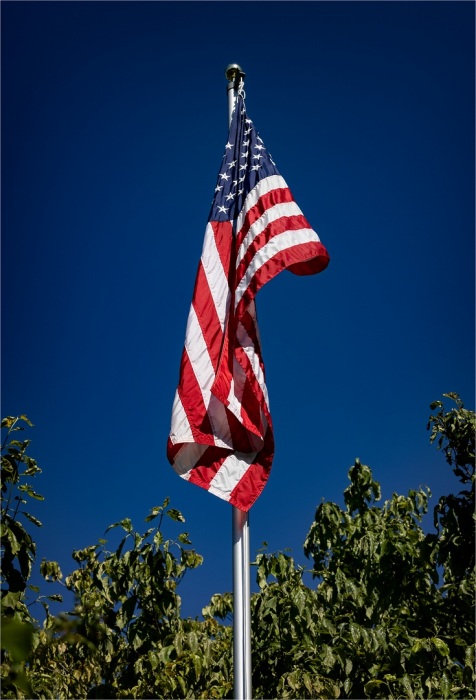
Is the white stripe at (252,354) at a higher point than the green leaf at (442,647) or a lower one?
higher

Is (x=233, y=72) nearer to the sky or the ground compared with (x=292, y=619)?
nearer to the sky

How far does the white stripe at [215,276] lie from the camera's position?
18.0 feet

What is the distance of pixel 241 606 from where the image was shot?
4652 mm

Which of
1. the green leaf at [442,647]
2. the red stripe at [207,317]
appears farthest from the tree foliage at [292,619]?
the red stripe at [207,317]

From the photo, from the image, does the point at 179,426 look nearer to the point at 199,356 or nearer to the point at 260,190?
the point at 199,356

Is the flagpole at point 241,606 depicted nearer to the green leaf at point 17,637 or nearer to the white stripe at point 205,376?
the white stripe at point 205,376

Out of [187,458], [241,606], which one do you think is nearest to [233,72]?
[187,458]

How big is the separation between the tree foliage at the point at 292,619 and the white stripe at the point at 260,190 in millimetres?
2156

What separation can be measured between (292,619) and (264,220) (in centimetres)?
294

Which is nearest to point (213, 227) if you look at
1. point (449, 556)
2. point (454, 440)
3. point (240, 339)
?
point (240, 339)

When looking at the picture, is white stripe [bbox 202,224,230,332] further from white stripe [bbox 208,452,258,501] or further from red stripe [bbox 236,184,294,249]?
white stripe [bbox 208,452,258,501]

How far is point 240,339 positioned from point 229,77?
2.25 metres

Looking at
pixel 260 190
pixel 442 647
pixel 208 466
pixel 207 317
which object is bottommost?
pixel 442 647

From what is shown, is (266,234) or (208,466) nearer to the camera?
(208,466)
